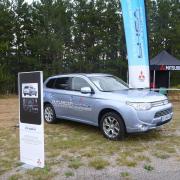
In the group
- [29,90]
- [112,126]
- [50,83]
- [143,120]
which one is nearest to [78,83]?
[50,83]

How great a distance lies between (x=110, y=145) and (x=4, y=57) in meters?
21.5

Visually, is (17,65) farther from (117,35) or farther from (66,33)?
(117,35)

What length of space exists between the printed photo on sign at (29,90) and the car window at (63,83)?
156 inches

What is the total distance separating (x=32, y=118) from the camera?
6254 mm

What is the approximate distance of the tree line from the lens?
92.1ft

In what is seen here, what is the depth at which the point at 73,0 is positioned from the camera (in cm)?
3150

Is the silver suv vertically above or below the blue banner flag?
below

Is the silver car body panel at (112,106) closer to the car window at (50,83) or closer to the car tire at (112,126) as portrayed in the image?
the car tire at (112,126)

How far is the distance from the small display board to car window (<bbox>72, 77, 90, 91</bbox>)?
3.44 metres

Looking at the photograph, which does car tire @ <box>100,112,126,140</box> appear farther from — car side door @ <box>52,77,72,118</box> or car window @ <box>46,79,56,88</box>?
car window @ <box>46,79,56,88</box>

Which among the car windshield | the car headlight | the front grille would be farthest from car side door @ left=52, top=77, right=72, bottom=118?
the front grille

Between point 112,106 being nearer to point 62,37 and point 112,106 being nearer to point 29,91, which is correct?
point 29,91

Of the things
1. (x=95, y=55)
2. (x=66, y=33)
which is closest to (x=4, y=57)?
(x=66, y=33)

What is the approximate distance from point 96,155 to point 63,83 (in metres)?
3.76
